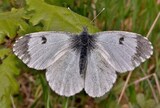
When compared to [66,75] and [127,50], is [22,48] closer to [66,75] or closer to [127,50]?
[66,75]

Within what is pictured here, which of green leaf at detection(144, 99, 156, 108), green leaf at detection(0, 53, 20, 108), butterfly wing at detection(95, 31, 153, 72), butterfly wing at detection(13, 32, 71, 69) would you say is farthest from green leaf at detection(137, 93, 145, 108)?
green leaf at detection(0, 53, 20, 108)

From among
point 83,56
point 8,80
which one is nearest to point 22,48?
point 8,80

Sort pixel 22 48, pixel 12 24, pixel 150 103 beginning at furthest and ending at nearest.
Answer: pixel 150 103 → pixel 12 24 → pixel 22 48

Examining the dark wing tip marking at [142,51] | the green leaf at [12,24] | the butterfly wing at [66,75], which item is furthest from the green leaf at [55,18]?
the dark wing tip marking at [142,51]

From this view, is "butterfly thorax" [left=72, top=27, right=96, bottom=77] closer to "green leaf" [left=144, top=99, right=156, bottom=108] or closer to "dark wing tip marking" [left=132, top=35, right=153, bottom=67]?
"dark wing tip marking" [left=132, top=35, right=153, bottom=67]

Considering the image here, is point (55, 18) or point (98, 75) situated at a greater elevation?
point (55, 18)

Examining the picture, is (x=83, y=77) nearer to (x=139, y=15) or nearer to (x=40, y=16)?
(x=40, y=16)

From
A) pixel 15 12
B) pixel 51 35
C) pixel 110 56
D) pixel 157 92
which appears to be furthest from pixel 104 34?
pixel 157 92

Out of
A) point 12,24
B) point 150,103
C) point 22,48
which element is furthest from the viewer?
point 150,103
